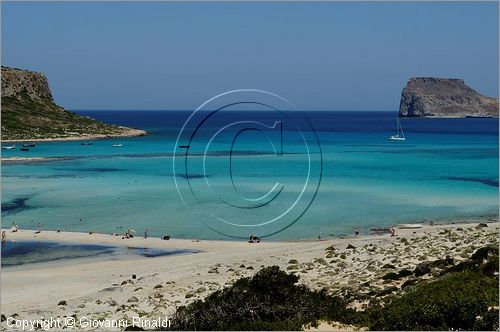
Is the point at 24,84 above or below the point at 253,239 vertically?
above

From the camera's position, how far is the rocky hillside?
12124 cm

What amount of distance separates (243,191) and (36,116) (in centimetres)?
9304

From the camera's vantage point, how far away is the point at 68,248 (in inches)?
1260

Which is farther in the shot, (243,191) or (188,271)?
(243,191)

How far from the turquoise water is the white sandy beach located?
5741mm

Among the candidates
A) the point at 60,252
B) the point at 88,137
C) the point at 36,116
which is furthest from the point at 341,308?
the point at 36,116

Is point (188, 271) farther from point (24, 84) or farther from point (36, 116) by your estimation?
point (24, 84)

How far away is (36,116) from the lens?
134 m

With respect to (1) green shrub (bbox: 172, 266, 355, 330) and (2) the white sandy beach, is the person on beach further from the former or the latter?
(1) green shrub (bbox: 172, 266, 355, 330)

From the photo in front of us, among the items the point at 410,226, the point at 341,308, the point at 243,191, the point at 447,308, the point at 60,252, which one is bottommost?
the point at 60,252

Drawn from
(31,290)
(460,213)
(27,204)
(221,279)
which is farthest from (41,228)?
(460,213)

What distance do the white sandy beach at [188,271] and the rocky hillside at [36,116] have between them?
91956 mm

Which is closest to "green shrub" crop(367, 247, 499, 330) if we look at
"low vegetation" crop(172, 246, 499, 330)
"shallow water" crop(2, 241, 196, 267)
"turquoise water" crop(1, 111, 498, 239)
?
"low vegetation" crop(172, 246, 499, 330)

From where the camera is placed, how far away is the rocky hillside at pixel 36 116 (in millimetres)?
121244
